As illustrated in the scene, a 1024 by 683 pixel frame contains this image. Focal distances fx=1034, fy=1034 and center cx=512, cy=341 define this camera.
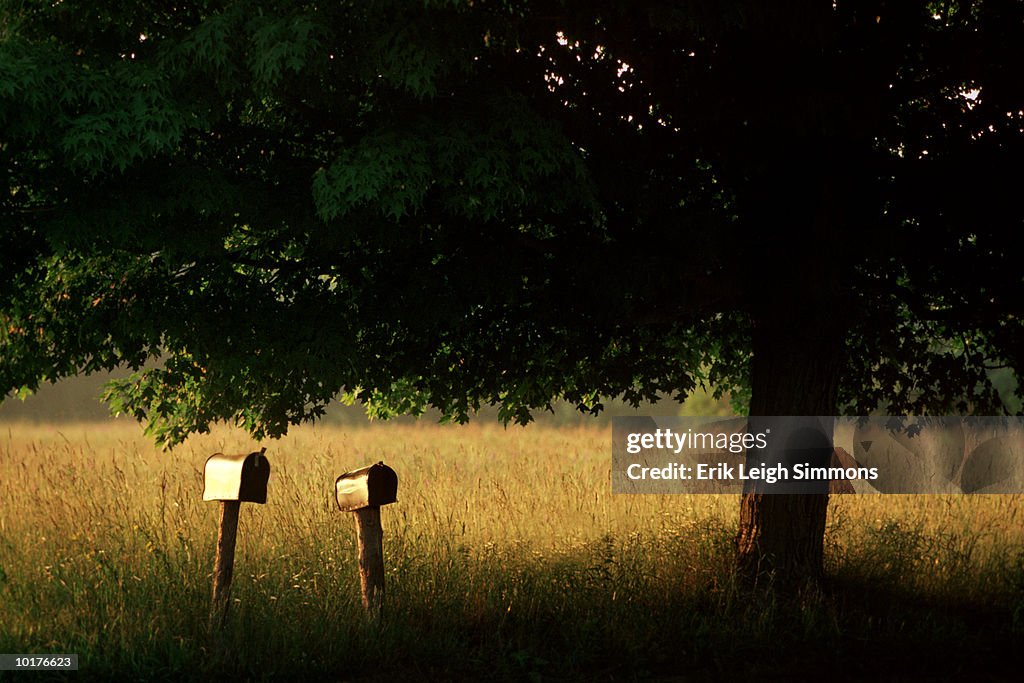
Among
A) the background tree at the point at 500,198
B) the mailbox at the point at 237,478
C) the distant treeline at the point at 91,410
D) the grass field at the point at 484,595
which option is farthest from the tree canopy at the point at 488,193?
Result: the distant treeline at the point at 91,410

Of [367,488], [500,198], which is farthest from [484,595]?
[500,198]

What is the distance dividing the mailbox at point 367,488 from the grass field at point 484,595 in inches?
29.7

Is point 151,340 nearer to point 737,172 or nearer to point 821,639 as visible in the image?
point 737,172

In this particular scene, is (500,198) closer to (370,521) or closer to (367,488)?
(367,488)

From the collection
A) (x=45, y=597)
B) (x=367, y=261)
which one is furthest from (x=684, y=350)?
(x=45, y=597)

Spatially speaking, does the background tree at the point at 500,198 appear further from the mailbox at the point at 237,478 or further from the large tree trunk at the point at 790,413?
the mailbox at the point at 237,478

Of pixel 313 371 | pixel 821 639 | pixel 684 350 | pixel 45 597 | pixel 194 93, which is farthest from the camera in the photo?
pixel 684 350

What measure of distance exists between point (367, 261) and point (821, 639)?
4431 millimetres

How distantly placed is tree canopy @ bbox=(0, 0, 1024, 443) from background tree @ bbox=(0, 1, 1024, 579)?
0.09 ft

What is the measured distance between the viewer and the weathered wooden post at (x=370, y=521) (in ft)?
23.2

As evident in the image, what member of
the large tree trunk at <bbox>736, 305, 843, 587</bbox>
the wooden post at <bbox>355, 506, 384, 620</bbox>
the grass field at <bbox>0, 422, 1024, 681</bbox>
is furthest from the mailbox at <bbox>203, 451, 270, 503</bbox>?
the large tree trunk at <bbox>736, 305, 843, 587</bbox>

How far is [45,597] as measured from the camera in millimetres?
7332

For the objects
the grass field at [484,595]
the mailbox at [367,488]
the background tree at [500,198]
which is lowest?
the grass field at [484,595]

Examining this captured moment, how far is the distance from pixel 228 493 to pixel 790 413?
4464 mm
